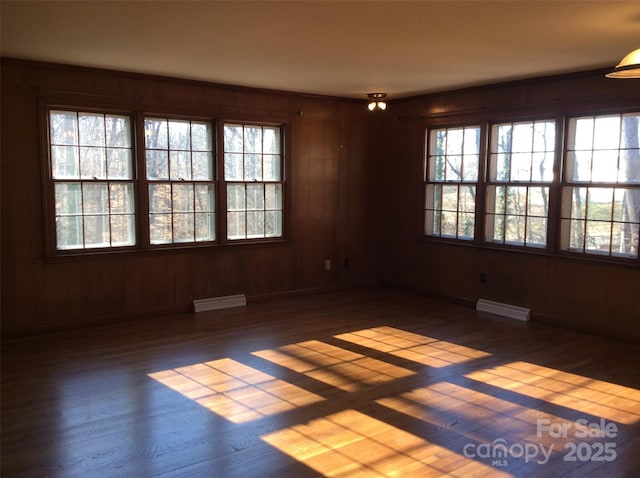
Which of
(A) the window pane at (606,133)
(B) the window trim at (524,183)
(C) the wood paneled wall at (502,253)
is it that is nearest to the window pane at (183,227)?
(C) the wood paneled wall at (502,253)

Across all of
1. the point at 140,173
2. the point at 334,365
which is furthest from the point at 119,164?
the point at 334,365

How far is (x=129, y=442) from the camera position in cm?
305

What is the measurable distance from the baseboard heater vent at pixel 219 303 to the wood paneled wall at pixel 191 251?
3.0 inches

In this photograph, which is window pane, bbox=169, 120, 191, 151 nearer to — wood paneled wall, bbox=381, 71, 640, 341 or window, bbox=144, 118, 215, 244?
window, bbox=144, 118, 215, 244

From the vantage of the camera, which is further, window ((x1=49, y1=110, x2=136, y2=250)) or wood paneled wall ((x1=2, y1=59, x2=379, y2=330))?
window ((x1=49, y1=110, x2=136, y2=250))

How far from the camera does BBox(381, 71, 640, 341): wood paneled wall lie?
16.6 ft

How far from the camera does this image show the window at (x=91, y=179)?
17.0 feet

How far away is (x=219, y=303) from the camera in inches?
243

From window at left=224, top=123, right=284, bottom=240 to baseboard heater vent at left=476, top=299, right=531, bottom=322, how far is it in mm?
2572

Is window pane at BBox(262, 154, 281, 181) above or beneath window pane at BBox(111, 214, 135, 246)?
above

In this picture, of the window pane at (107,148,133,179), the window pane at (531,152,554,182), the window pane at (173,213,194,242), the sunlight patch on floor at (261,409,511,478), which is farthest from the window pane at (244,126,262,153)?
the sunlight patch on floor at (261,409,511,478)

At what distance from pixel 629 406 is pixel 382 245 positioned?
4220mm

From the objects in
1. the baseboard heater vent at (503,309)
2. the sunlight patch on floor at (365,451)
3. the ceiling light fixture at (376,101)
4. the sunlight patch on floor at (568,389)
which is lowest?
the sunlight patch on floor at (365,451)

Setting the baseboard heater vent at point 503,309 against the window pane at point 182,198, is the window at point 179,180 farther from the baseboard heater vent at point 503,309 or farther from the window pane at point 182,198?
the baseboard heater vent at point 503,309
